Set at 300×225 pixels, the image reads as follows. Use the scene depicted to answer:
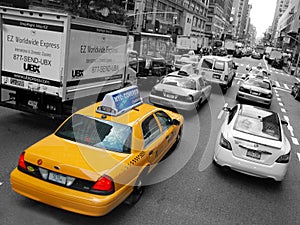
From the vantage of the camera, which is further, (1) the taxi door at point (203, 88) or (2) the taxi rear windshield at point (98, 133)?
(1) the taxi door at point (203, 88)

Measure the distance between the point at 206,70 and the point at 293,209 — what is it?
13177 mm

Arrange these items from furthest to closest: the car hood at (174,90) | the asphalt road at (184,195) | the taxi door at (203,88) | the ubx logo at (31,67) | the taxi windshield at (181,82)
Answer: the taxi door at (203,88), the taxi windshield at (181,82), the car hood at (174,90), the ubx logo at (31,67), the asphalt road at (184,195)

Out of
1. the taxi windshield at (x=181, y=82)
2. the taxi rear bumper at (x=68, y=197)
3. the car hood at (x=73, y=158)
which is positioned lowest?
the taxi rear bumper at (x=68, y=197)

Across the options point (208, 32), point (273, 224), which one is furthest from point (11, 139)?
point (208, 32)

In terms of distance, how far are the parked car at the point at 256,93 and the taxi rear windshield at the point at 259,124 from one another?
7620 millimetres

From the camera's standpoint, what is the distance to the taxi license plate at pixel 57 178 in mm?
4582

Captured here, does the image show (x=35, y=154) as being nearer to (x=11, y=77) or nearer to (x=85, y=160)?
(x=85, y=160)

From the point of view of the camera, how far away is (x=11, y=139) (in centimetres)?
785

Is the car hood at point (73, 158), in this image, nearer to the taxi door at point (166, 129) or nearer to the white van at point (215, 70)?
the taxi door at point (166, 129)

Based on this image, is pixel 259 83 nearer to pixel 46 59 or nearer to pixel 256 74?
pixel 256 74

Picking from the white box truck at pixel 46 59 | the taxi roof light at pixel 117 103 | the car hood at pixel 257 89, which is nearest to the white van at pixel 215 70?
the car hood at pixel 257 89

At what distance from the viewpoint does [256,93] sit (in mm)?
15812

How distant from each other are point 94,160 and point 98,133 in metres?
0.72

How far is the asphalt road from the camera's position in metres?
5.02
